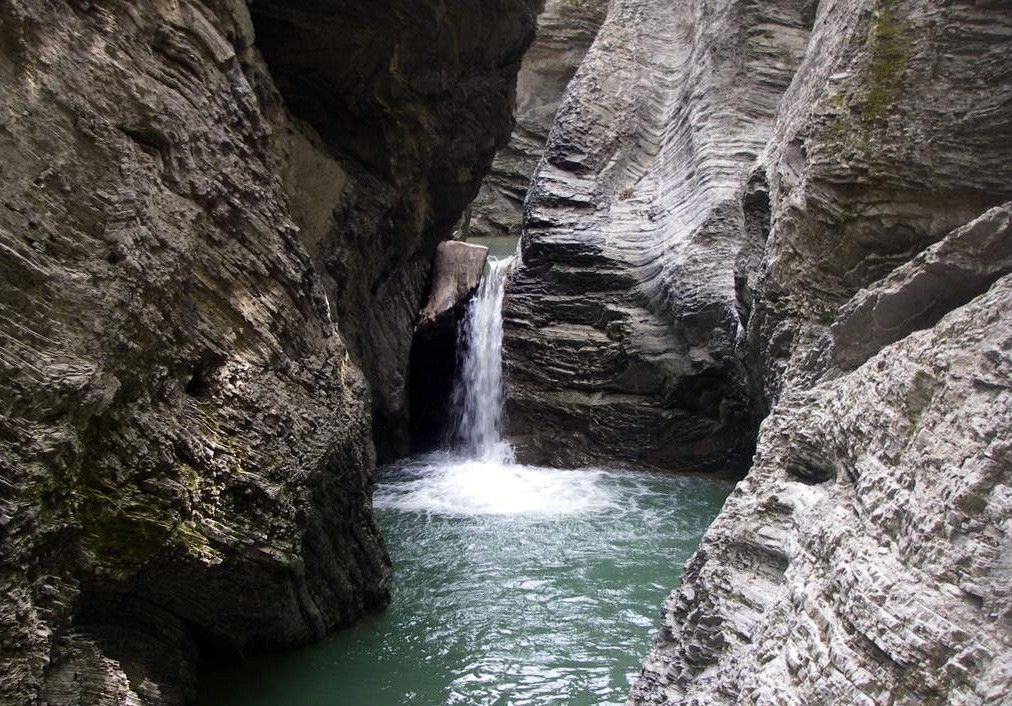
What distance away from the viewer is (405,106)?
880cm

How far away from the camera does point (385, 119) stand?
877 cm

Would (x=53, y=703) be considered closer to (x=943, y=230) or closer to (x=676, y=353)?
(x=943, y=230)

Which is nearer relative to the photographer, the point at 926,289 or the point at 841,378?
the point at 926,289

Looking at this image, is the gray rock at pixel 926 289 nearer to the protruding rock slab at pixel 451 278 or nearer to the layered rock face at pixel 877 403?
the layered rock face at pixel 877 403

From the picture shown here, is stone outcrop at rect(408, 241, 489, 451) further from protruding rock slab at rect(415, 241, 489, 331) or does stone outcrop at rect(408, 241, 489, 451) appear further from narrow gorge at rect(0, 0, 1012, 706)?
narrow gorge at rect(0, 0, 1012, 706)

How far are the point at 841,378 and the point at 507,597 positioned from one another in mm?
3863

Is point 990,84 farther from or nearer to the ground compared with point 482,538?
farther from the ground

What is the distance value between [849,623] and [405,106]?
23.8ft

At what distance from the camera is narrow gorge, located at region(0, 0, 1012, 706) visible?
111 inches

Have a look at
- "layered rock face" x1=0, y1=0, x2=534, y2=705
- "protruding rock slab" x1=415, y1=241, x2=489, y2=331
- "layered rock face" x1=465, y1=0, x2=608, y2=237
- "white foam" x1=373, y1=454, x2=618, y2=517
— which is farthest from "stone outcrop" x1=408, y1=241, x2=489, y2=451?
"layered rock face" x1=465, y1=0, x2=608, y2=237

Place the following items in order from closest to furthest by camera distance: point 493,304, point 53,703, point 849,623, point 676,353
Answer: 1. point 849,623
2. point 53,703
3. point 676,353
4. point 493,304

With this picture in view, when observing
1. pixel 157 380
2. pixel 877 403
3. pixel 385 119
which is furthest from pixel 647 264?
pixel 877 403

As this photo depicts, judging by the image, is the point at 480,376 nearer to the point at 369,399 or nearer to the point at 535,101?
the point at 369,399

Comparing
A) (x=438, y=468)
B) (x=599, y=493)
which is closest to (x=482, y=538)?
(x=599, y=493)
